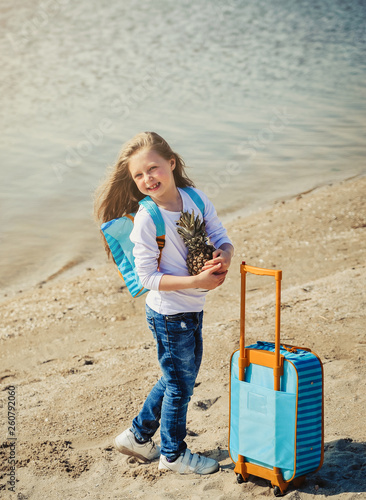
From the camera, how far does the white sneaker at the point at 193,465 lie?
3.31 m

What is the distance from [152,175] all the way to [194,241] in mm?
422

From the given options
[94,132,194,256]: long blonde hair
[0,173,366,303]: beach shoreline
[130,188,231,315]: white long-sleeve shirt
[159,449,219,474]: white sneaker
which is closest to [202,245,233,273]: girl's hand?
[130,188,231,315]: white long-sleeve shirt

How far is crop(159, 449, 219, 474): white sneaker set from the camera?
331 centimetres

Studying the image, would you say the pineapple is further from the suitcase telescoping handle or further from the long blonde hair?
the long blonde hair

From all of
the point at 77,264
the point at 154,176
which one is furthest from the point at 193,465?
the point at 77,264

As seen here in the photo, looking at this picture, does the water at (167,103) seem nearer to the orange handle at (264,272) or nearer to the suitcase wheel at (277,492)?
the orange handle at (264,272)

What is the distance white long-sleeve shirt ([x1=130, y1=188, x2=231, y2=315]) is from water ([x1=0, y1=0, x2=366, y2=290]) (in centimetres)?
466

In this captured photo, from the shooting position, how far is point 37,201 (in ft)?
31.3

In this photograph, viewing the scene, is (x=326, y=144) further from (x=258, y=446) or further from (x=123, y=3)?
(x=123, y=3)

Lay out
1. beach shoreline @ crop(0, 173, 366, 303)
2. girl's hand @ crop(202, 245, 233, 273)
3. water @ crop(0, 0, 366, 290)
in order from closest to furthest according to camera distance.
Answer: girl's hand @ crop(202, 245, 233, 273), beach shoreline @ crop(0, 173, 366, 303), water @ crop(0, 0, 366, 290)

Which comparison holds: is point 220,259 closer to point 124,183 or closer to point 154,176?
point 154,176

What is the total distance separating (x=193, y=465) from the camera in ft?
10.9

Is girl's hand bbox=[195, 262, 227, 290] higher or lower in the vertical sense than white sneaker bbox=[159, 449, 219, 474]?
higher

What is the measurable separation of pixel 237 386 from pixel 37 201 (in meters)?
7.06
